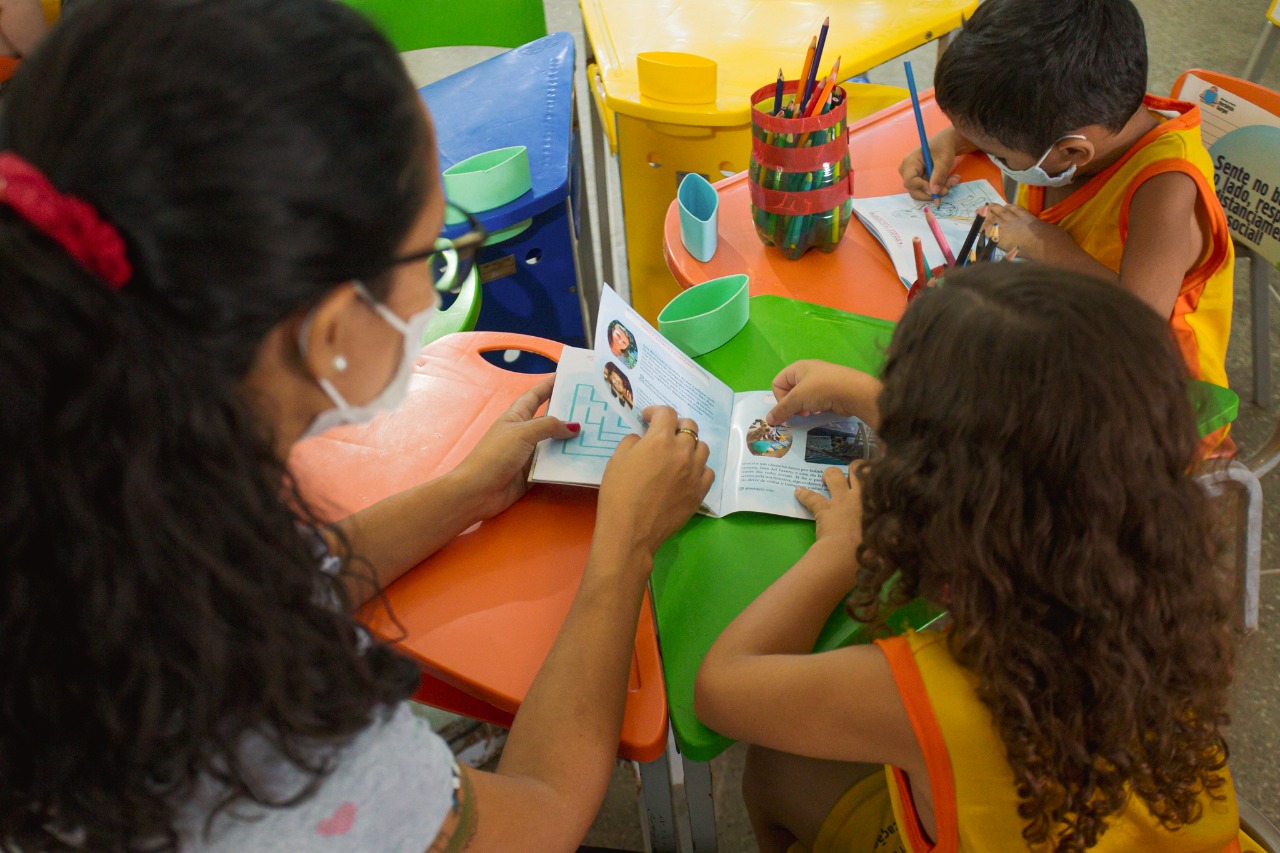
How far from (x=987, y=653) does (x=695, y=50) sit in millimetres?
1469

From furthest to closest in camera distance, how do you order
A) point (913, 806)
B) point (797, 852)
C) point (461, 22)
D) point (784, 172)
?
point (461, 22), point (784, 172), point (797, 852), point (913, 806)

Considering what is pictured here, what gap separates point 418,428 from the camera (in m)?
1.07

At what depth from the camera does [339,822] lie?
576 mm

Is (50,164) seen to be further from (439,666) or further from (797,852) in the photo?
(797,852)

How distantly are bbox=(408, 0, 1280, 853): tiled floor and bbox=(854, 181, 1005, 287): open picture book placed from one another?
0.67 m

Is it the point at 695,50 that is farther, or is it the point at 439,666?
the point at 695,50

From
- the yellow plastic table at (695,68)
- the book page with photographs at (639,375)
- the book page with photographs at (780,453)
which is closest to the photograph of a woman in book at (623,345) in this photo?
the book page with photographs at (639,375)

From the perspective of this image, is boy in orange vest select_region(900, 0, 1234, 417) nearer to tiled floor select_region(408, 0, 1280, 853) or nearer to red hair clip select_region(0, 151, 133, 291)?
tiled floor select_region(408, 0, 1280, 853)

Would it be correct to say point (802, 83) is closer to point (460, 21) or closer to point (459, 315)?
point (459, 315)

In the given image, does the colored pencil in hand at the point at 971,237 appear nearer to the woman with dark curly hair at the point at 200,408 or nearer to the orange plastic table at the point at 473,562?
the orange plastic table at the point at 473,562

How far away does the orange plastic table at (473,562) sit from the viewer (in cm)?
82

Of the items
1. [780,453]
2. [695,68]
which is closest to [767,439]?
[780,453]

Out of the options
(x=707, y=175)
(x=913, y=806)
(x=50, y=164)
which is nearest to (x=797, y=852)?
(x=913, y=806)

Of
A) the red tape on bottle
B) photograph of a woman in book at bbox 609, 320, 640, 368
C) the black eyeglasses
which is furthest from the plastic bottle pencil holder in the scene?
the black eyeglasses
